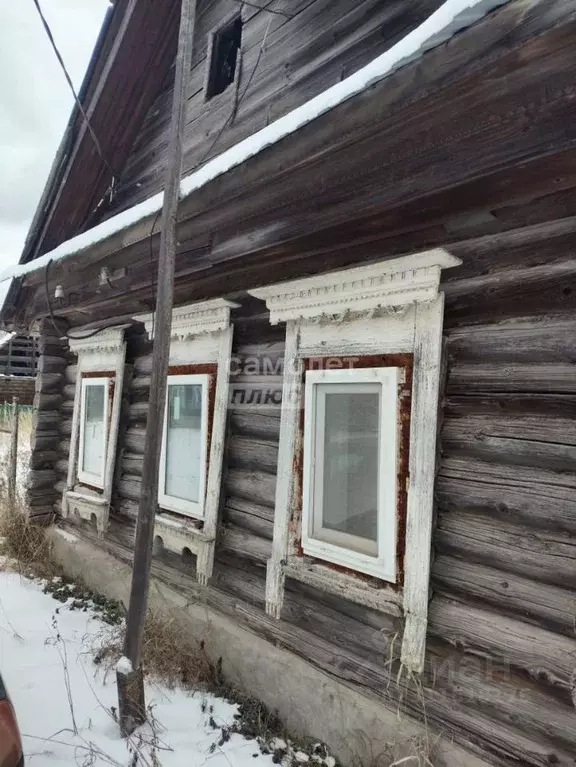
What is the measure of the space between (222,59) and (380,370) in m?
3.45

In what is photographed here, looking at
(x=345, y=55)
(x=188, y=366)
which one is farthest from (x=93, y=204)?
(x=345, y=55)

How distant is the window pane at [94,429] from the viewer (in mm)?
4898

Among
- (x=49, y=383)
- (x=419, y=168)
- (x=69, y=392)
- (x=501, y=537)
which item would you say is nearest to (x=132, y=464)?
(x=69, y=392)

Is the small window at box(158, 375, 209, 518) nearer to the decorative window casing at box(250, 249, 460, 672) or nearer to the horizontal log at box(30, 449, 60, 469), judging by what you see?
the decorative window casing at box(250, 249, 460, 672)

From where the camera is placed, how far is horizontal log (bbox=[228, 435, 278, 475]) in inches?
121

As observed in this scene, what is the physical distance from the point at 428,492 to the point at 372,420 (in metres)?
0.52

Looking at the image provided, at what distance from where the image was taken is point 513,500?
79.7 inches

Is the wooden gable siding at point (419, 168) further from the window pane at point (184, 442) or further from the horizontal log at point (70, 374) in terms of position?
the horizontal log at point (70, 374)

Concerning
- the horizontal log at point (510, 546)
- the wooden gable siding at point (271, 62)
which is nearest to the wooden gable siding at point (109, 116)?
the wooden gable siding at point (271, 62)

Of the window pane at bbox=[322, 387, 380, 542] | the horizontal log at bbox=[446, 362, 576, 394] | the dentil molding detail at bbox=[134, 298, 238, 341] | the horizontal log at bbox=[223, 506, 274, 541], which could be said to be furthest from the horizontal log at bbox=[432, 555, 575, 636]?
the dentil molding detail at bbox=[134, 298, 238, 341]

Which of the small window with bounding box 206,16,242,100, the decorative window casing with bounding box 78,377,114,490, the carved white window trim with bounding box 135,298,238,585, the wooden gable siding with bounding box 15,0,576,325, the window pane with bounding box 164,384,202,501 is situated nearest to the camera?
the wooden gable siding with bounding box 15,0,576,325

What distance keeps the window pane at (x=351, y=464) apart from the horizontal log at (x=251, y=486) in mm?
434

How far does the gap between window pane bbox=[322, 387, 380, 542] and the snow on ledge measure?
1329 mm

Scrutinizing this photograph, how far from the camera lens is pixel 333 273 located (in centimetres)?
263
